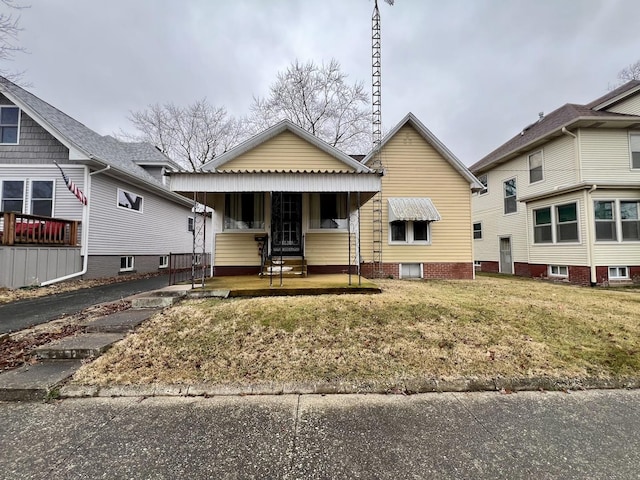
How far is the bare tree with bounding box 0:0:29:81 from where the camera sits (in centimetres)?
951

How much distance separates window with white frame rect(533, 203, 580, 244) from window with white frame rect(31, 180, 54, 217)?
67.6ft

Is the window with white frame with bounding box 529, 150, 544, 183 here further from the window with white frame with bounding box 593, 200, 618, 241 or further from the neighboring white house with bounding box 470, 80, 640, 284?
the window with white frame with bounding box 593, 200, 618, 241

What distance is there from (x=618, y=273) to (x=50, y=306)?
19002 millimetres

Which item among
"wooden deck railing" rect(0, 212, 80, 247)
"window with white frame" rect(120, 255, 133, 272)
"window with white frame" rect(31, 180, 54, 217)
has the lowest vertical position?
"window with white frame" rect(120, 255, 133, 272)

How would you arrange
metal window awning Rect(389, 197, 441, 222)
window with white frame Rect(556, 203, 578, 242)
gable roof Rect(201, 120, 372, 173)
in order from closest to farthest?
gable roof Rect(201, 120, 372, 173), metal window awning Rect(389, 197, 441, 222), window with white frame Rect(556, 203, 578, 242)

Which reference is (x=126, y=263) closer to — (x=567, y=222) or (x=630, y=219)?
(x=567, y=222)

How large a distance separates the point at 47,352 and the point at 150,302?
2142 millimetres

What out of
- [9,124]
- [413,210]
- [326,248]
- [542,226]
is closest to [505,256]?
[542,226]

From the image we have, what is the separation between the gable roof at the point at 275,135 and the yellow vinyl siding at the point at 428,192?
2632mm

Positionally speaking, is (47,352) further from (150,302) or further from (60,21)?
(60,21)

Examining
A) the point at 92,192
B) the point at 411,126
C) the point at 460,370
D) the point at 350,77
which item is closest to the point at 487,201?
the point at 411,126

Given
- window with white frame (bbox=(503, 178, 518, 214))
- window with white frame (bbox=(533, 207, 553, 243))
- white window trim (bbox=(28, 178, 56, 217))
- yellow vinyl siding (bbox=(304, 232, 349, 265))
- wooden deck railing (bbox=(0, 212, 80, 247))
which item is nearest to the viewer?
wooden deck railing (bbox=(0, 212, 80, 247))

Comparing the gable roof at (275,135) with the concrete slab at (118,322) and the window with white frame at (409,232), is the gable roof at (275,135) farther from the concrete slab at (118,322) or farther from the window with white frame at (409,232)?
the concrete slab at (118,322)

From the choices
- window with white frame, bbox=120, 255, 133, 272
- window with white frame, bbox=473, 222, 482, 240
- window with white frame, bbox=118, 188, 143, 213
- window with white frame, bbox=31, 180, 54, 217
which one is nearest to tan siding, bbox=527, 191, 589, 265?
window with white frame, bbox=473, 222, 482, 240
